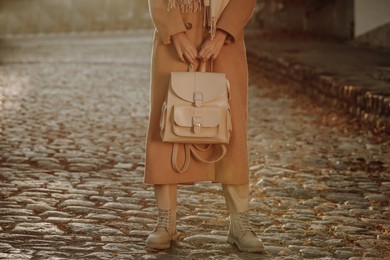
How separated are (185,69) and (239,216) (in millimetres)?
890

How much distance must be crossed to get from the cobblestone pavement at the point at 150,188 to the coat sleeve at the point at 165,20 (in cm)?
119

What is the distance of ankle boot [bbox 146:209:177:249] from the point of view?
16.9 ft

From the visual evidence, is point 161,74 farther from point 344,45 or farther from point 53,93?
point 344,45

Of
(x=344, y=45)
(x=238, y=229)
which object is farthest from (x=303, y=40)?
(x=238, y=229)

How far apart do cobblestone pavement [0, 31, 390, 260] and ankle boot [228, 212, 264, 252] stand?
0.17ft

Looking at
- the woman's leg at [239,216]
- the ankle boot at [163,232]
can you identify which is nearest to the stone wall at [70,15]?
the ankle boot at [163,232]

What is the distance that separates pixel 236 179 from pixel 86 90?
9425mm

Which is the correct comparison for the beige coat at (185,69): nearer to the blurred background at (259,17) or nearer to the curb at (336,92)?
the curb at (336,92)

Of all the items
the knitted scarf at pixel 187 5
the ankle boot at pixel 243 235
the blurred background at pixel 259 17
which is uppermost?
the blurred background at pixel 259 17

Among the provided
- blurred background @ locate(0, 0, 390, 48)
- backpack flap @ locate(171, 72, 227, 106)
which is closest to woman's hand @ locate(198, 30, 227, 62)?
backpack flap @ locate(171, 72, 227, 106)

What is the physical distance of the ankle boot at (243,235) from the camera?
5117 mm

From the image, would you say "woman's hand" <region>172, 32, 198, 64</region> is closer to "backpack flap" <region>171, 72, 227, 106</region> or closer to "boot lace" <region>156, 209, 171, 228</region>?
"backpack flap" <region>171, 72, 227, 106</region>

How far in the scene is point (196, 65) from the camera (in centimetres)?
509

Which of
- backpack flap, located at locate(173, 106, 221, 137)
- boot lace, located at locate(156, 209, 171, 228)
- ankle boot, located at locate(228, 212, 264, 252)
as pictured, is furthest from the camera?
boot lace, located at locate(156, 209, 171, 228)
